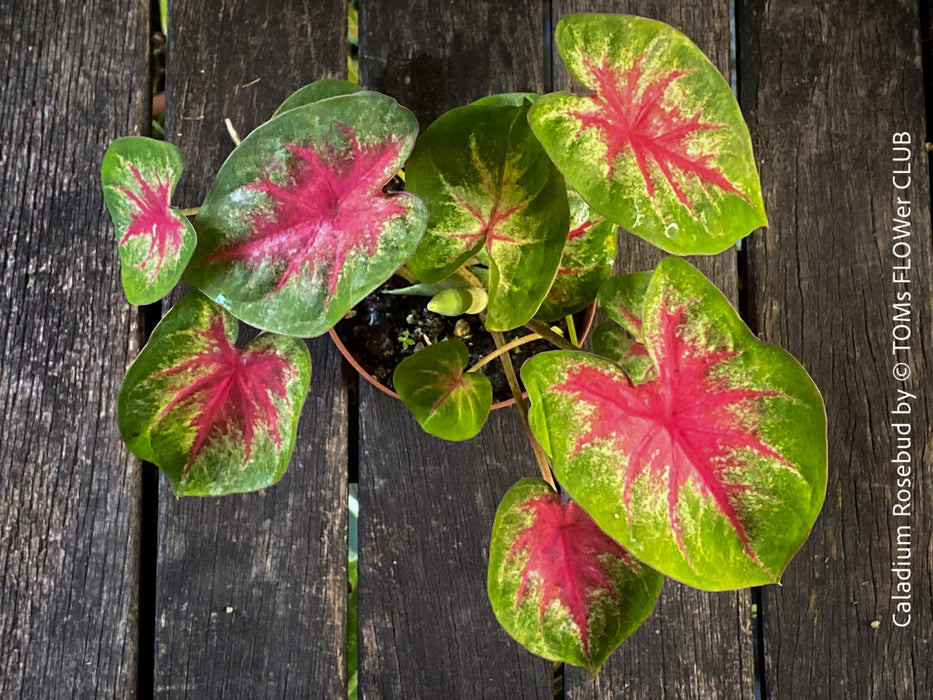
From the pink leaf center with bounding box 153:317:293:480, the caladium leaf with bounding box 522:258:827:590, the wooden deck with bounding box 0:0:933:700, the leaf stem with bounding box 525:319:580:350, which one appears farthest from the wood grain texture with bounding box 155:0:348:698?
the caladium leaf with bounding box 522:258:827:590

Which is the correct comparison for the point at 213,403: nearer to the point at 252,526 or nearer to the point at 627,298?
the point at 252,526

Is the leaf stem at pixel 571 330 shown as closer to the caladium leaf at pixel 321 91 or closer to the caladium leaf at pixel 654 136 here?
the caladium leaf at pixel 654 136

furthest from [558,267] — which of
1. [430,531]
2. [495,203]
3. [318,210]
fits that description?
[430,531]

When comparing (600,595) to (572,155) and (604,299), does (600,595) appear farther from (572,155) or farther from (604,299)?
(572,155)

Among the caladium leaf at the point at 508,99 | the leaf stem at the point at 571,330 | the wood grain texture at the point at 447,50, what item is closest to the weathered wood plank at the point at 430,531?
the wood grain texture at the point at 447,50

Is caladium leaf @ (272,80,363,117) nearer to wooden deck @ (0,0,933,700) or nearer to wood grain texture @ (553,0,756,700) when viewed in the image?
wooden deck @ (0,0,933,700)

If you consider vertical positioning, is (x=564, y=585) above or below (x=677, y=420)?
below
